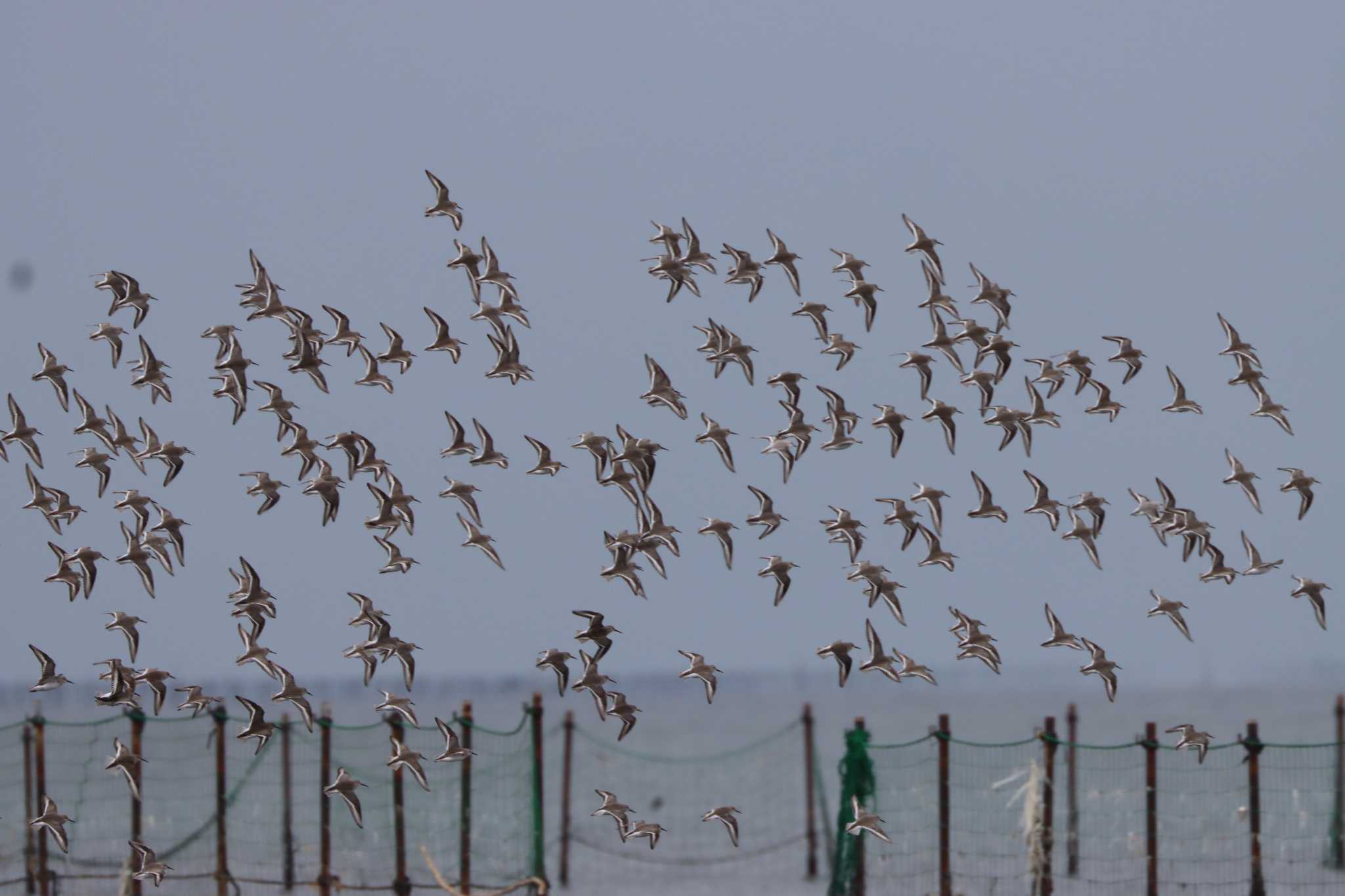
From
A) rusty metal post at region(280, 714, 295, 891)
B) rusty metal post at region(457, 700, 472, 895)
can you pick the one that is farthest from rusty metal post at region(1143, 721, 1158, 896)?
rusty metal post at region(280, 714, 295, 891)

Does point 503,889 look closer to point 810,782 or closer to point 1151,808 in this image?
point 810,782

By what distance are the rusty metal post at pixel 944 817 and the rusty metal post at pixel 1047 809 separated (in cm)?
142

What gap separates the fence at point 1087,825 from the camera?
30500 millimetres

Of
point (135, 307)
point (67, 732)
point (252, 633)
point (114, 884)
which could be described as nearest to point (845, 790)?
point (252, 633)

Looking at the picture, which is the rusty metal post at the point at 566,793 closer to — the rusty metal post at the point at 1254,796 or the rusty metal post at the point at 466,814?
the rusty metal post at the point at 466,814

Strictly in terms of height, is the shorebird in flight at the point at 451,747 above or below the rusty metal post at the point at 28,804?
above

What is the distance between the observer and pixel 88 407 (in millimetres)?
23188

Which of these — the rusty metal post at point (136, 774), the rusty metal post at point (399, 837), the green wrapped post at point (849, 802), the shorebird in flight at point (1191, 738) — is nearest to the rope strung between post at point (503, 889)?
the rusty metal post at point (399, 837)

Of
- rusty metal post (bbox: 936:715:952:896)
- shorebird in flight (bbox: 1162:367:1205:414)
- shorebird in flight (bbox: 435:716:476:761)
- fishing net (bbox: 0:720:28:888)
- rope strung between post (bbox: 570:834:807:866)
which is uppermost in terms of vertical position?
shorebird in flight (bbox: 1162:367:1205:414)

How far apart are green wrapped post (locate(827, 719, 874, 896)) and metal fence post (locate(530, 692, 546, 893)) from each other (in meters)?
4.62

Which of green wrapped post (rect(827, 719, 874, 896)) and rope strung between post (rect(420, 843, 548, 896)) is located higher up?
green wrapped post (rect(827, 719, 874, 896))

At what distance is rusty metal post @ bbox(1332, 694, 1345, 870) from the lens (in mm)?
35594

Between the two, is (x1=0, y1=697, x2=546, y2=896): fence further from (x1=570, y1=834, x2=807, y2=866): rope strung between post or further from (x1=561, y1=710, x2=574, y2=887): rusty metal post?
(x1=570, y1=834, x2=807, y2=866): rope strung between post

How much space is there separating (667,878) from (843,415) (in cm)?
2287
